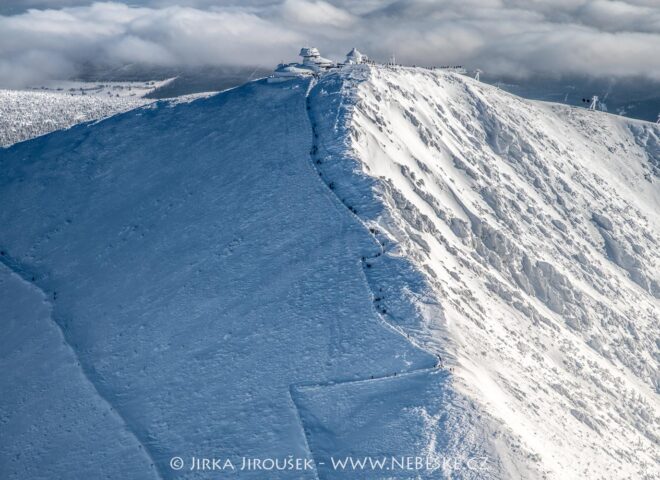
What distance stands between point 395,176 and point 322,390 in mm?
28881

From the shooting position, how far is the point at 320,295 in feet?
164

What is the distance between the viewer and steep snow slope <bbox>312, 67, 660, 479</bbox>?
47.1 metres

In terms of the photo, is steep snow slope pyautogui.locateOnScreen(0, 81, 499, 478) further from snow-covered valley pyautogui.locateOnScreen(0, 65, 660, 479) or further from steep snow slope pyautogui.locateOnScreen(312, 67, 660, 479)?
steep snow slope pyautogui.locateOnScreen(312, 67, 660, 479)

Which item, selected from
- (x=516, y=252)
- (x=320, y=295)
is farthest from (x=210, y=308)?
(x=516, y=252)

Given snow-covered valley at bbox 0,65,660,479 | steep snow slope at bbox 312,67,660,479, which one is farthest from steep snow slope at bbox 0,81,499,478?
steep snow slope at bbox 312,67,660,479

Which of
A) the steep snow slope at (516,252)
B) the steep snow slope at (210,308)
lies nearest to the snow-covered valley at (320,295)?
the steep snow slope at (210,308)

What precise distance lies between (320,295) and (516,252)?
3031cm

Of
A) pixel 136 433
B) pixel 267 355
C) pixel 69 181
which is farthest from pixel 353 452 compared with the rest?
pixel 69 181

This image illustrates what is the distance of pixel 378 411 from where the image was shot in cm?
4091

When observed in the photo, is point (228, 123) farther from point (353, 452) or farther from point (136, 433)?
point (353, 452)

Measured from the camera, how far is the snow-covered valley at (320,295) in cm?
4262

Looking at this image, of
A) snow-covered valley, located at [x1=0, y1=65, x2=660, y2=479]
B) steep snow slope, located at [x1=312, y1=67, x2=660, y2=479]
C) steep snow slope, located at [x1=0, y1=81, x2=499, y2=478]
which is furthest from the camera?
steep snow slope, located at [x1=312, y1=67, x2=660, y2=479]

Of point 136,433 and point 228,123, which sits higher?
point 228,123

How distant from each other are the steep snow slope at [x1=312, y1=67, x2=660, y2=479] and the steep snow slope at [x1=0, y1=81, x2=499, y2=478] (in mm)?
3426
